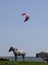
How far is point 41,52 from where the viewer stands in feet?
139

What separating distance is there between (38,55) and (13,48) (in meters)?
5.76

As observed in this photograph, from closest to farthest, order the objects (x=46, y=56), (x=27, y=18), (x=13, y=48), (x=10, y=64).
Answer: (x=10, y=64) → (x=27, y=18) → (x=13, y=48) → (x=46, y=56)

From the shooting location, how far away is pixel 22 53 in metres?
38.7

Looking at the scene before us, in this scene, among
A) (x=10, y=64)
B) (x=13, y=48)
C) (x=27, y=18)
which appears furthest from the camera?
(x=13, y=48)

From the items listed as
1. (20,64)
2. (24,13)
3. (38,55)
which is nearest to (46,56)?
(38,55)

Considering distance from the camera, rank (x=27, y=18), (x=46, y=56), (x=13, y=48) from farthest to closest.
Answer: (x=46, y=56) < (x=13, y=48) < (x=27, y=18)

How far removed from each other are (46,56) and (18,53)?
5097 millimetres

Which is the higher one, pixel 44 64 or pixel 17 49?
pixel 17 49

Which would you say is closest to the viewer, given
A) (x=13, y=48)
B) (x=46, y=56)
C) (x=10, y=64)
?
(x=10, y=64)

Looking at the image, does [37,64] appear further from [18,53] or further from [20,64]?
[18,53]

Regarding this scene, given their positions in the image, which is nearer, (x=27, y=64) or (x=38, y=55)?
(x=27, y=64)

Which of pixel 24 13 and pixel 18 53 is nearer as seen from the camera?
pixel 24 13

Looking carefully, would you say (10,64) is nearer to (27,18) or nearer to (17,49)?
(27,18)

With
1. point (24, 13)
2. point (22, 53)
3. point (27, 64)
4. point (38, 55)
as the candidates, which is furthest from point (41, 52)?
point (27, 64)
